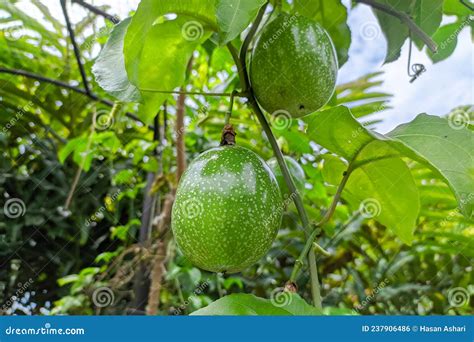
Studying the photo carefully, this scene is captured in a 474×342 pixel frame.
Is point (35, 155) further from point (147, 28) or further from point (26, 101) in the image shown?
point (147, 28)

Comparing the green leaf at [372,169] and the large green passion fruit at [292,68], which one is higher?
the large green passion fruit at [292,68]

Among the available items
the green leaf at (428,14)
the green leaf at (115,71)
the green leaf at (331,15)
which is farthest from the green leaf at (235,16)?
the green leaf at (428,14)

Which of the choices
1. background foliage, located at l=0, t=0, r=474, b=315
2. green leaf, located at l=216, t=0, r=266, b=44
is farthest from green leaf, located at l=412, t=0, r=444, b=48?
green leaf, located at l=216, t=0, r=266, b=44

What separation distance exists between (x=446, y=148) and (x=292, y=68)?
238mm

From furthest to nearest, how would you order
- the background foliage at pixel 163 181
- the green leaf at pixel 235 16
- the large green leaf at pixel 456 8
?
1. the large green leaf at pixel 456 8
2. the background foliage at pixel 163 181
3. the green leaf at pixel 235 16

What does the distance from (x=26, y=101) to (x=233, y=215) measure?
64.6 inches

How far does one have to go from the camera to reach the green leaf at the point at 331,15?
2.88 ft

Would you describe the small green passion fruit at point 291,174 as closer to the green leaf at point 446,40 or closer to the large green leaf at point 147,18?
the large green leaf at point 147,18

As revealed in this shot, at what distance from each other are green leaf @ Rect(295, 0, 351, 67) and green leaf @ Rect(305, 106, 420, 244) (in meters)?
0.25

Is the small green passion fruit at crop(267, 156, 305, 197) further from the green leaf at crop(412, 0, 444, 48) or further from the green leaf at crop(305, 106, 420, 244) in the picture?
the green leaf at crop(412, 0, 444, 48)

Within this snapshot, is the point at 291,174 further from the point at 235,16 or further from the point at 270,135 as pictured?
the point at 235,16

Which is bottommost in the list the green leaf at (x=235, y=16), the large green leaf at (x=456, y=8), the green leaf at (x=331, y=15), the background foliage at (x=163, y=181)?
the background foliage at (x=163, y=181)

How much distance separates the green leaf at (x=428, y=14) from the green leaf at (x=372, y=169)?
0.31 metres

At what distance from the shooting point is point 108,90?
2.33ft
